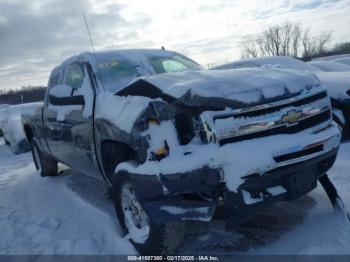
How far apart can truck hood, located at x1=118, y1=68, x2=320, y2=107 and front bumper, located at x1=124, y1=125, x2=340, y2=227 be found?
0.46 meters

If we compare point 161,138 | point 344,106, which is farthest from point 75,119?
point 344,106

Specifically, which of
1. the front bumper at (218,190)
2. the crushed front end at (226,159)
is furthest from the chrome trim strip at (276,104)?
the front bumper at (218,190)

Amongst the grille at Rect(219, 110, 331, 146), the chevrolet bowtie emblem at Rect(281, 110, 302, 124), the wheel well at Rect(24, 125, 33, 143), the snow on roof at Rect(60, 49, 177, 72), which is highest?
the snow on roof at Rect(60, 49, 177, 72)

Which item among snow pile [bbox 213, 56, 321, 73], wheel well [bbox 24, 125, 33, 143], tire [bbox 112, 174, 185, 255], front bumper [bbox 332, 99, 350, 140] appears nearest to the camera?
tire [bbox 112, 174, 185, 255]

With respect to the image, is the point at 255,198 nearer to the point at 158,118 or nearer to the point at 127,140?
the point at 158,118

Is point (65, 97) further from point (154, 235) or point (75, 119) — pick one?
point (154, 235)

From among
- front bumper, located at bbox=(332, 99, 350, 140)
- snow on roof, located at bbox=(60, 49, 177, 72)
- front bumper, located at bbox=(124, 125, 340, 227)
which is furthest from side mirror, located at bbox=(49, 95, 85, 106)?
front bumper, located at bbox=(332, 99, 350, 140)

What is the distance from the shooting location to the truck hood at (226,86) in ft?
9.29

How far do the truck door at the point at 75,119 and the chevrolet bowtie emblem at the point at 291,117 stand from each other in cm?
197

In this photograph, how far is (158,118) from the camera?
292 cm

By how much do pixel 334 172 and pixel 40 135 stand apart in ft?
14.2

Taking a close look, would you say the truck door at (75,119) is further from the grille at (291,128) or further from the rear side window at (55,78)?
the grille at (291,128)

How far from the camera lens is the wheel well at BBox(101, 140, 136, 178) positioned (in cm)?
359

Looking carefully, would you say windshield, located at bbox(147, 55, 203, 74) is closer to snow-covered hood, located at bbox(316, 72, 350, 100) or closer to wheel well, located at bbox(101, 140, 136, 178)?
wheel well, located at bbox(101, 140, 136, 178)
